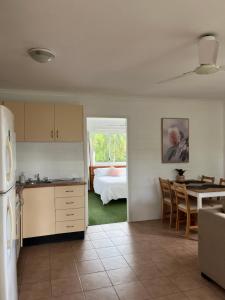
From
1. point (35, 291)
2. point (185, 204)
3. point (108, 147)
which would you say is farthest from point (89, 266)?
point (108, 147)

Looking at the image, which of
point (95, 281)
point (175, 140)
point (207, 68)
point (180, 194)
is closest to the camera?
point (207, 68)

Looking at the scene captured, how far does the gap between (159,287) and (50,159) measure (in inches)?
106

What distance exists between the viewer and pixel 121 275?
8.86ft

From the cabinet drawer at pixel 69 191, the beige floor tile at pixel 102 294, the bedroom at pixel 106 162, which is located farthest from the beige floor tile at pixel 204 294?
the bedroom at pixel 106 162

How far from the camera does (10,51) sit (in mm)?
2418

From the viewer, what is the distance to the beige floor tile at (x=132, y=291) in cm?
230

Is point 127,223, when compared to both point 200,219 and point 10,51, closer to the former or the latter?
point 200,219

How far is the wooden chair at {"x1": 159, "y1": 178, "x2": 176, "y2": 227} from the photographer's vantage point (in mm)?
4282

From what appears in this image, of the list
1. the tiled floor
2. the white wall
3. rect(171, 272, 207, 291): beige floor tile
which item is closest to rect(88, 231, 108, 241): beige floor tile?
the tiled floor

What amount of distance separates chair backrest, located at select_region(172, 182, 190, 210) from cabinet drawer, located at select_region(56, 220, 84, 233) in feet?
5.34

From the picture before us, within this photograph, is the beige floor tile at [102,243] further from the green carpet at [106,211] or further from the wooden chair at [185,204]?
the wooden chair at [185,204]

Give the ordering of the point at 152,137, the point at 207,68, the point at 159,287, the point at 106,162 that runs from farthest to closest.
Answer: the point at 106,162
the point at 152,137
the point at 159,287
the point at 207,68

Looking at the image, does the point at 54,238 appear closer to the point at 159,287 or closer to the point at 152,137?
the point at 159,287

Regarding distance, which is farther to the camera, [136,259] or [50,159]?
[50,159]
